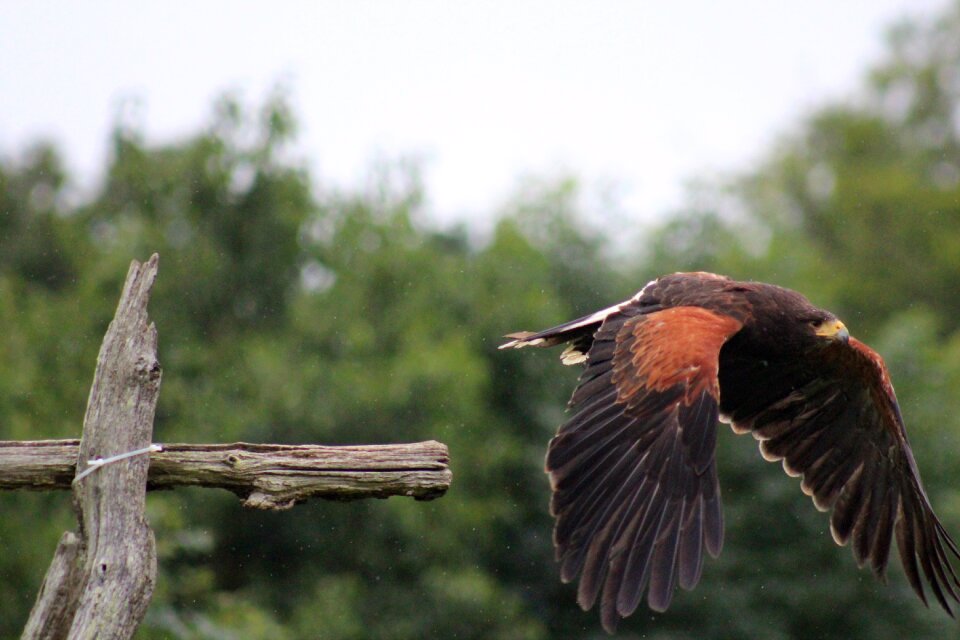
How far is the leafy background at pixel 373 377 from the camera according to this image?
63.2ft

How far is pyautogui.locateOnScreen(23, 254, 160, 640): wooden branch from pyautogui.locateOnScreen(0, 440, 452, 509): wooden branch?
0.16 m

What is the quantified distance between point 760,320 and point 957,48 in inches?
1551

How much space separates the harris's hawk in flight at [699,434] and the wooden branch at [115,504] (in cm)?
178

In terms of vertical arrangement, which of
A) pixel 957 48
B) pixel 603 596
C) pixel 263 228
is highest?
pixel 957 48

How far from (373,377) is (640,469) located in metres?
16.0

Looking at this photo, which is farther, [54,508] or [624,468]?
[54,508]

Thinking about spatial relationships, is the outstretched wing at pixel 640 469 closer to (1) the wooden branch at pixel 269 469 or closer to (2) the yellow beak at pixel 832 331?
(1) the wooden branch at pixel 269 469

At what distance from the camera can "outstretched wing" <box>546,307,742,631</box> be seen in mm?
5465

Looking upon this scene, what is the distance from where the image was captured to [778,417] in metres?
7.69

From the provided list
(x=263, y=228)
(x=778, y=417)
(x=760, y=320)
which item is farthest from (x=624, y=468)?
(x=263, y=228)

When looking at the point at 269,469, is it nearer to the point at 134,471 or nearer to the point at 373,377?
the point at 134,471

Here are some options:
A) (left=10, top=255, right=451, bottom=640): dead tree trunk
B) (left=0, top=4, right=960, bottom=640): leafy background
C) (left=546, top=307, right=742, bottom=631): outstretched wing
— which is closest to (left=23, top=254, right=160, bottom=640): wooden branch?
(left=10, top=255, right=451, bottom=640): dead tree trunk

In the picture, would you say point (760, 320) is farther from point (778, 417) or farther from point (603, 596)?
point (603, 596)

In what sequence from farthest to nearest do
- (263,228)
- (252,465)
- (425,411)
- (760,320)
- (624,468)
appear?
(263,228)
(425,411)
(760,320)
(624,468)
(252,465)
